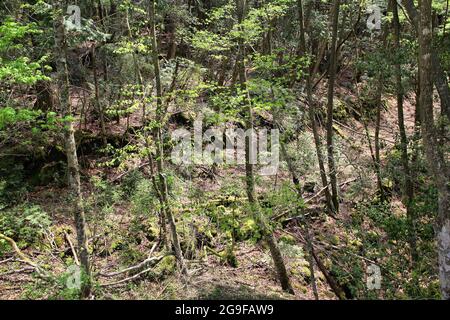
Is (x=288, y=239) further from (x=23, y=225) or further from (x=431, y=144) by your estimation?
(x=23, y=225)

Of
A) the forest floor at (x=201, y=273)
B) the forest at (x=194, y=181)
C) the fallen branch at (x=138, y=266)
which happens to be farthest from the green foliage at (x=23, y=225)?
the fallen branch at (x=138, y=266)

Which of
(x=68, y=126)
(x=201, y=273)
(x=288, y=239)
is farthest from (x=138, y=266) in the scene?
(x=288, y=239)

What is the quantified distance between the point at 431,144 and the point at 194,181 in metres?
8.18

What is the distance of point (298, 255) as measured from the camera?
11281 mm

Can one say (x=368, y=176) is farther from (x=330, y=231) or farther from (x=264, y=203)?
(x=264, y=203)

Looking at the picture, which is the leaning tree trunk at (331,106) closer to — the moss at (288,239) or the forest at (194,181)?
the forest at (194,181)

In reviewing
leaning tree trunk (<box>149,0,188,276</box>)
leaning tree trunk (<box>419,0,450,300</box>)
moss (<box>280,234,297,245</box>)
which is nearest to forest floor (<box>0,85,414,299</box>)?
moss (<box>280,234,297,245</box>)

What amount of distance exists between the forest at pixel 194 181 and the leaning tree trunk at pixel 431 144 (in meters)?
0.02

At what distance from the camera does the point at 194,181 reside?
13484mm

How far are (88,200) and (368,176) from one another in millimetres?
9930

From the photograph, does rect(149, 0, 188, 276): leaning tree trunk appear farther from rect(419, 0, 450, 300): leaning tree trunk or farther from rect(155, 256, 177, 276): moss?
rect(419, 0, 450, 300): leaning tree trunk

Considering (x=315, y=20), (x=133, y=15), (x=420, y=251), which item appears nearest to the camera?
(x=420, y=251)
